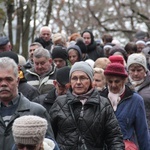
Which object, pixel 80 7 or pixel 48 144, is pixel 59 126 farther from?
pixel 80 7

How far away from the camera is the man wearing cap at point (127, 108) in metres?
8.86

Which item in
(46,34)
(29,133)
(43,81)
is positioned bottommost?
(43,81)

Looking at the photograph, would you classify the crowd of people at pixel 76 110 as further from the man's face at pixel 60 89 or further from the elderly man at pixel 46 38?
the elderly man at pixel 46 38

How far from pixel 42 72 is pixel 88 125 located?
327cm

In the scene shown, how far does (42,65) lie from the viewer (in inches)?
429

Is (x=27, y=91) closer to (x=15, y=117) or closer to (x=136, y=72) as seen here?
(x=136, y=72)

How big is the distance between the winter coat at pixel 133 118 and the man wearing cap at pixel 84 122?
0.88 metres

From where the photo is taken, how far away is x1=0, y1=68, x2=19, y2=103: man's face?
7.05 metres

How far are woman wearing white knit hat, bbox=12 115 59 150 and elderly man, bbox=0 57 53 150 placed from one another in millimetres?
686

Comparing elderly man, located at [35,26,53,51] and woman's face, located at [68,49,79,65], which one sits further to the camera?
elderly man, located at [35,26,53,51]

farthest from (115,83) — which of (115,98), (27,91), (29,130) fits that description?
(29,130)

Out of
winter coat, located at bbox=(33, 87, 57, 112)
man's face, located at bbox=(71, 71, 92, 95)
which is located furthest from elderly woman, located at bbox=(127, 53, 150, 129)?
man's face, located at bbox=(71, 71, 92, 95)

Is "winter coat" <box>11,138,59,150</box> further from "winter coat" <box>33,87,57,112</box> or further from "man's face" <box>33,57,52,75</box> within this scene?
"man's face" <box>33,57,52,75</box>

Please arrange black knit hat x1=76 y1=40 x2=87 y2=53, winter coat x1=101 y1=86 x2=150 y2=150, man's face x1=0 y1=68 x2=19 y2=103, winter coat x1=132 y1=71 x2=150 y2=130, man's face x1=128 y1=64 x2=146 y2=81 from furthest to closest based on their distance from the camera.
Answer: black knit hat x1=76 y1=40 x2=87 y2=53 < man's face x1=128 y1=64 x2=146 y2=81 < winter coat x1=132 y1=71 x2=150 y2=130 < winter coat x1=101 y1=86 x2=150 y2=150 < man's face x1=0 y1=68 x2=19 y2=103
